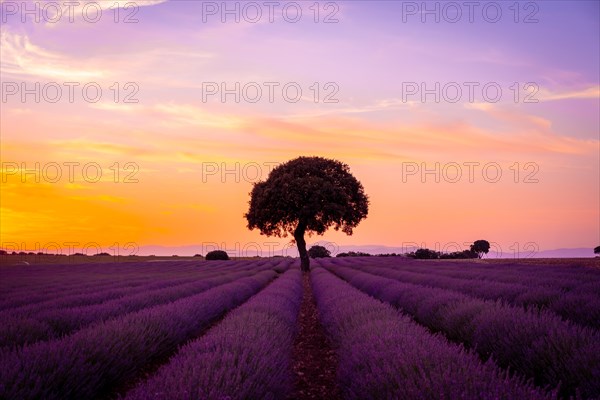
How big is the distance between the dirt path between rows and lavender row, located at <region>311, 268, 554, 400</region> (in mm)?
585

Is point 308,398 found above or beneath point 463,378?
beneath

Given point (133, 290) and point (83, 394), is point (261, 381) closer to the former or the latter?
point (83, 394)

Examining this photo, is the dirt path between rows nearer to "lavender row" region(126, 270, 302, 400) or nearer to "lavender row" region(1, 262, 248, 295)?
"lavender row" region(126, 270, 302, 400)

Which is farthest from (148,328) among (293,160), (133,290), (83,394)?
(293,160)

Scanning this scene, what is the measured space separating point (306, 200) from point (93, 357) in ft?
66.9

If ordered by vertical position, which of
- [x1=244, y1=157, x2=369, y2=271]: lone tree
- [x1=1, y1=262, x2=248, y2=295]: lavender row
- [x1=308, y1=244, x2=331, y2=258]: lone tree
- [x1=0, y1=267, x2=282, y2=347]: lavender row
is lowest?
[x1=308, y1=244, x2=331, y2=258]: lone tree

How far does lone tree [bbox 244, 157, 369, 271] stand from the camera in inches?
945

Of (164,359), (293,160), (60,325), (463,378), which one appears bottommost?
(164,359)

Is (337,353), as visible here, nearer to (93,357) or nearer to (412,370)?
(412,370)

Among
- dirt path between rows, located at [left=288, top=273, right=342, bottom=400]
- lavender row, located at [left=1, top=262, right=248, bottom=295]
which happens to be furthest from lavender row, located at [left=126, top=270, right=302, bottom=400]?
lavender row, located at [left=1, top=262, right=248, bottom=295]

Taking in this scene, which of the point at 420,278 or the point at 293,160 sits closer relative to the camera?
the point at 420,278

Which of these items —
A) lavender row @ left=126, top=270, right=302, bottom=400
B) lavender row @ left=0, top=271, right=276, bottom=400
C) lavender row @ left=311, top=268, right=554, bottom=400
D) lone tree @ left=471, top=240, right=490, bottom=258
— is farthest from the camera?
lone tree @ left=471, top=240, right=490, bottom=258

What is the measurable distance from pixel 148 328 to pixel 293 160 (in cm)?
2121

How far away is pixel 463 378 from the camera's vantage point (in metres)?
2.56
